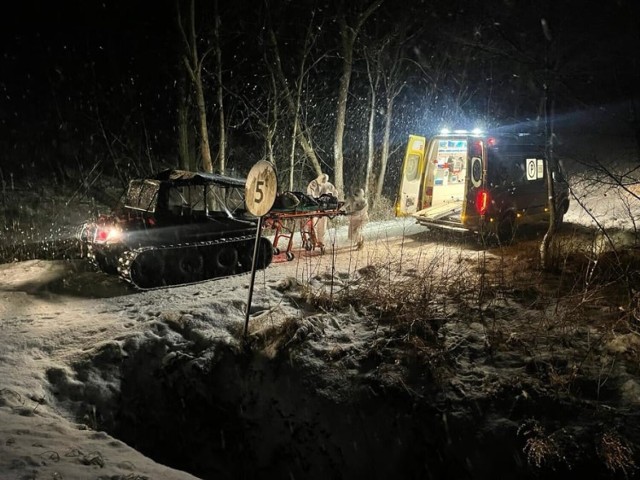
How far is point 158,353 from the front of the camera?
5.79 meters

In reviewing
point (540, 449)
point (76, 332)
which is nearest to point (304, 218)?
point (76, 332)

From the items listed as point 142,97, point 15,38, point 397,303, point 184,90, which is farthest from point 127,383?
point 15,38

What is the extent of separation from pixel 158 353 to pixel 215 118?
637 inches

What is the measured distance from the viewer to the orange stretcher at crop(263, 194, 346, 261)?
9.14 m

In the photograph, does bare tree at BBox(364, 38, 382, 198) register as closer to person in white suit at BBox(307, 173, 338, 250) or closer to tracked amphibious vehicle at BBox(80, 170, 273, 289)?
person in white suit at BBox(307, 173, 338, 250)

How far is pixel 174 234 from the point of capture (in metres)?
8.04

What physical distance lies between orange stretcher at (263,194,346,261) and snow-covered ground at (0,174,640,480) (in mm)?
429

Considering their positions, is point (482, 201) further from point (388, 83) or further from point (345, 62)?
point (388, 83)

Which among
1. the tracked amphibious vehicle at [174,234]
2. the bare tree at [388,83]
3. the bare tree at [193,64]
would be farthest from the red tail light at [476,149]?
the bare tree at [193,64]

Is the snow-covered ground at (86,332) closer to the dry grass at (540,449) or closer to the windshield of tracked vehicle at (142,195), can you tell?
the windshield of tracked vehicle at (142,195)

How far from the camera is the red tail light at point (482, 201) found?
10203 mm

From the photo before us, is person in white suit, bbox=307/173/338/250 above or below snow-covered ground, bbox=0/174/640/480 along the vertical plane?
above

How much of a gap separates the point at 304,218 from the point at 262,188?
14.0 feet

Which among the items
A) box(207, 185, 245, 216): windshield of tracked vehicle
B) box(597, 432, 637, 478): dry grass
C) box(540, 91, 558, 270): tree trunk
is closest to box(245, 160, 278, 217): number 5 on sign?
box(207, 185, 245, 216): windshield of tracked vehicle
